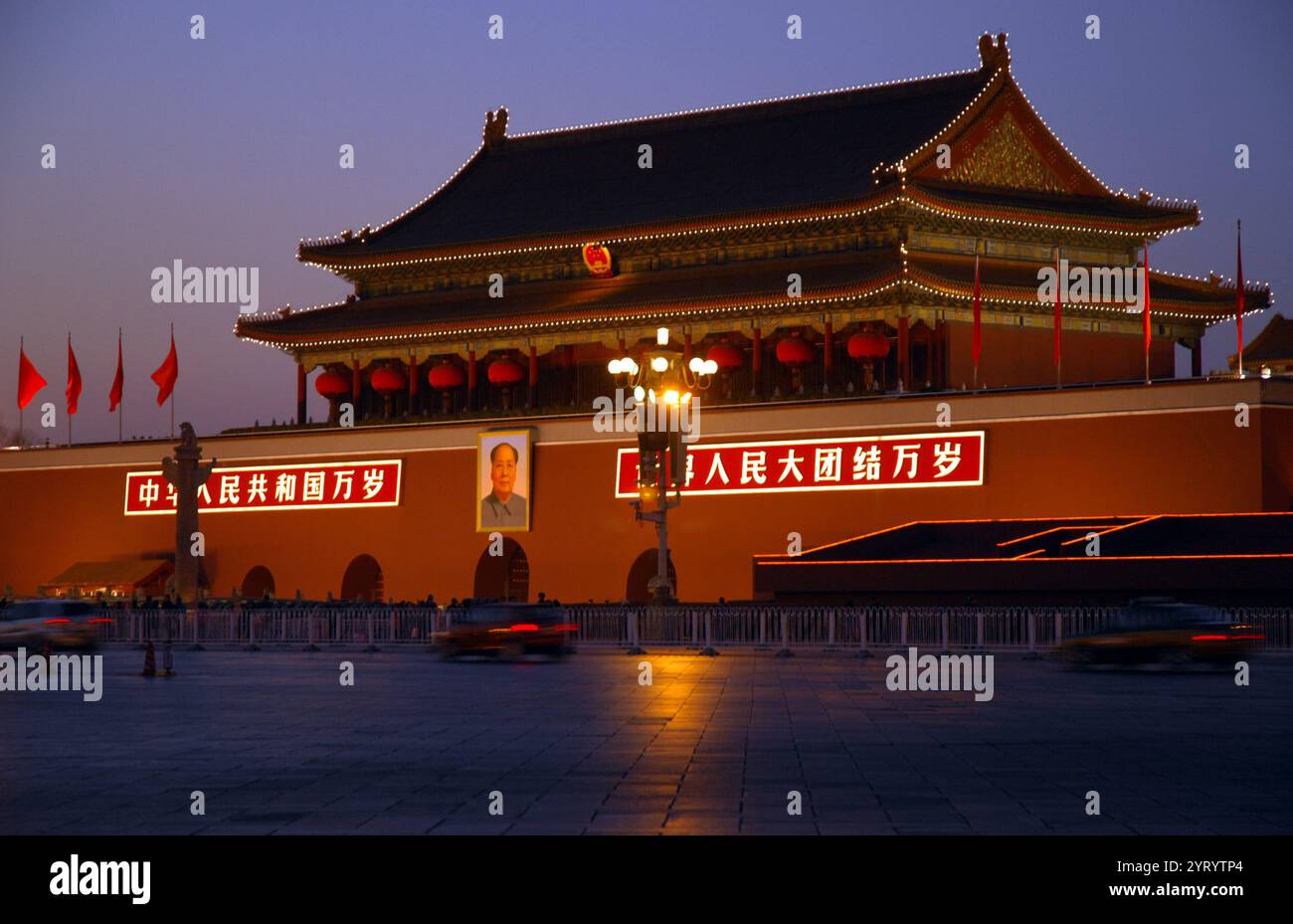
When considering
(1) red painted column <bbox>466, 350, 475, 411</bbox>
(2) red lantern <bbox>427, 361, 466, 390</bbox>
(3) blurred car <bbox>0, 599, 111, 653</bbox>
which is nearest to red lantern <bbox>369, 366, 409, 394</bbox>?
(2) red lantern <bbox>427, 361, 466, 390</bbox>

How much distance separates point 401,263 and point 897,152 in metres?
14.9

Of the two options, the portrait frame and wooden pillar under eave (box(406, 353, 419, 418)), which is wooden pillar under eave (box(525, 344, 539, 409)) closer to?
the portrait frame

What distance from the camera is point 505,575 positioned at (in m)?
51.7

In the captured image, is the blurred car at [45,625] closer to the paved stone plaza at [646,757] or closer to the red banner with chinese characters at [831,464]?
the paved stone plaza at [646,757]

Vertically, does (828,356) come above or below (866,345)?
below

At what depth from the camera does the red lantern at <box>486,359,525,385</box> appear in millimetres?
53500

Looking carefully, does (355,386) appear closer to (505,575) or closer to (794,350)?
(505,575)

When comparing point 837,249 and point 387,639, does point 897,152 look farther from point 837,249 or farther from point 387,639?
point 387,639

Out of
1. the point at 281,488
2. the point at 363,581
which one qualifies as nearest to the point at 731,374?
the point at 363,581

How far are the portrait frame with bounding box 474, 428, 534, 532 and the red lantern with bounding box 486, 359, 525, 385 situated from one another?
9.34ft

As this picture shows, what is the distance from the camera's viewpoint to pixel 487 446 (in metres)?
50.9

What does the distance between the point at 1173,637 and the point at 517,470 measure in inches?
940
